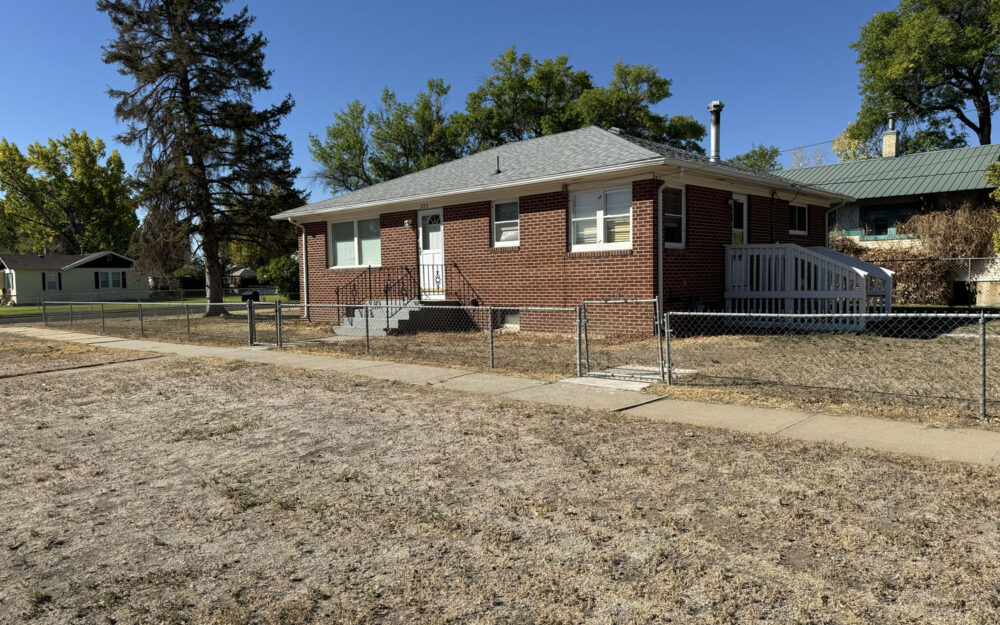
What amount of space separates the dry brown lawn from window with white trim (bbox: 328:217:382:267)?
43.2 ft

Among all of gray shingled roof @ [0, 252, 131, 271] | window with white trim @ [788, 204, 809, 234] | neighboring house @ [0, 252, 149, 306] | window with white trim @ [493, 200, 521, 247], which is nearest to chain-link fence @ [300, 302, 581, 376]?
window with white trim @ [493, 200, 521, 247]

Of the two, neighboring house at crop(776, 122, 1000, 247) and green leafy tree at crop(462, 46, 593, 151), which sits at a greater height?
green leafy tree at crop(462, 46, 593, 151)

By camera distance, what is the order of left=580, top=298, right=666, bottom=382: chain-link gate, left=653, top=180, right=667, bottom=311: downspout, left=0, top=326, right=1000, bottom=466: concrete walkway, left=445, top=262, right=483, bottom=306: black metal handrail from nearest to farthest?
left=0, top=326, right=1000, bottom=466: concrete walkway, left=580, top=298, right=666, bottom=382: chain-link gate, left=653, top=180, right=667, bottom=311: downspout, left=445, top=262, right=483, bottom=306: black metal handrail

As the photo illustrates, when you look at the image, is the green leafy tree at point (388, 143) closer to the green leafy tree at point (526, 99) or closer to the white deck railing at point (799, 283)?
the green leafy tree at point (526, 99)

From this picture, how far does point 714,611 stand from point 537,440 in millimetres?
3205

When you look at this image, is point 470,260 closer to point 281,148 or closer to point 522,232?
point 522,232

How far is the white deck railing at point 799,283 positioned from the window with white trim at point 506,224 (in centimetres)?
512

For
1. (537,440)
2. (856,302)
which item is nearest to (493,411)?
(537,440)

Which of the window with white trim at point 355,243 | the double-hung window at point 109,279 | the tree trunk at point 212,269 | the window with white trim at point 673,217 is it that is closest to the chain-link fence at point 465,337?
the window with white trim at point 355,243

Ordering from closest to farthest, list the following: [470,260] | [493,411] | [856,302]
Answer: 1. [493,411]
2. [856,302]
3. [470,260]

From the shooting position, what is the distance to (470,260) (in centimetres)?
1712

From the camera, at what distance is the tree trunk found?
2719 cm

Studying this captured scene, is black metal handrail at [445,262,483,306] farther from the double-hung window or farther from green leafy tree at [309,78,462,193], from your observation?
the double-hung window

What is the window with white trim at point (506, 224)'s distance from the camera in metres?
Answer: 16.4
